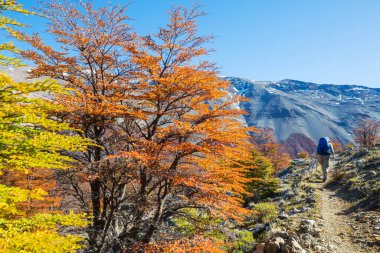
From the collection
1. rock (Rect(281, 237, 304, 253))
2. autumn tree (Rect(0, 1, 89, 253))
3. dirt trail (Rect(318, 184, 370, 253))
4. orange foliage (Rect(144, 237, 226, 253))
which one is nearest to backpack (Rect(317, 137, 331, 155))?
dirt trail (Rect(318, 184, 370, 253))

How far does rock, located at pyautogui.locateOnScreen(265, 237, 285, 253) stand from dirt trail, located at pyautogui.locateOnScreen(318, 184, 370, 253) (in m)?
1.38

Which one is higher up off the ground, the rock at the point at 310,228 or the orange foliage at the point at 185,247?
the rock at the point at 310,228

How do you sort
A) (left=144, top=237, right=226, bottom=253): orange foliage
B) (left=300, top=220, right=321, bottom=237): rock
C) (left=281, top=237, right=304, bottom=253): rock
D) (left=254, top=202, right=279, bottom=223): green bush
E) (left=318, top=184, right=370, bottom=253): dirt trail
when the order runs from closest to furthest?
(left=281, top=237, right=304, bottom=253): rock < (left=318, top=184, right=370, bottom=253): dirt trail < (left=144, top=237, right=226, bottom=253): orange foliage < (left=300, top=220, right=321, bottom=237): rock < (left=254, top=202, right=279, bottom=223): green bush

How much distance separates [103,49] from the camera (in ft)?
39.5

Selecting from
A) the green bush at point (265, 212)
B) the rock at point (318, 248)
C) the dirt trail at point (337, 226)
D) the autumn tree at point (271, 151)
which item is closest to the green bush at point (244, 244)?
the rock at point (318, 248)

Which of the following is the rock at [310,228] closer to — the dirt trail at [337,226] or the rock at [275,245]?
the dirt trail at [337,226]

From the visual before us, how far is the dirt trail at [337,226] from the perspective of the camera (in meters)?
7.96

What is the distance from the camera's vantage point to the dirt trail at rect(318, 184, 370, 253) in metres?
7.96

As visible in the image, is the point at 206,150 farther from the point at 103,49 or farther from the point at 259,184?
the point at 259,184

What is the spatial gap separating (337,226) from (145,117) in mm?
8054

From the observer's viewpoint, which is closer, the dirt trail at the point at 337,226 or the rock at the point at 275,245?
the dirt trail at the point at 337,226

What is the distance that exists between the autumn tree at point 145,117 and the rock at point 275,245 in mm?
1982

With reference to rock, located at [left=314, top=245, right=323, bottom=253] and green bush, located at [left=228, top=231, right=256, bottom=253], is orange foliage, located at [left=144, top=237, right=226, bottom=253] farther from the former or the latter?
rock, located at [left=314, top=245, right=323, bottom=253]

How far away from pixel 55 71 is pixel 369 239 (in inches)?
488
